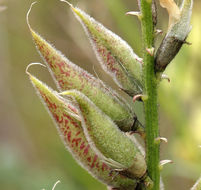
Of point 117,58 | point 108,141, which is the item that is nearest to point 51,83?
point 117,58

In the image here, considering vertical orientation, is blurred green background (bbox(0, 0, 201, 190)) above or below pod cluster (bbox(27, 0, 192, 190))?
below

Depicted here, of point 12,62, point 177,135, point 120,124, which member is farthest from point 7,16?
point 120,124

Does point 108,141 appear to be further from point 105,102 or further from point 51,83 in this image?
point 51,83

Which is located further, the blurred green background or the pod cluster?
the blurred green background

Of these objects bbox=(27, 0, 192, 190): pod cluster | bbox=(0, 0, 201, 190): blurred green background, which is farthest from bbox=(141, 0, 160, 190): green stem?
bbox=(0, 0, 201, 190): blurred green background

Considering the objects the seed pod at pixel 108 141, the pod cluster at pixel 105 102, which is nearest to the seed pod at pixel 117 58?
the pod cluster at pixel 105 102

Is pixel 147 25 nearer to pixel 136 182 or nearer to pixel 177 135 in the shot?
pixel 136 182

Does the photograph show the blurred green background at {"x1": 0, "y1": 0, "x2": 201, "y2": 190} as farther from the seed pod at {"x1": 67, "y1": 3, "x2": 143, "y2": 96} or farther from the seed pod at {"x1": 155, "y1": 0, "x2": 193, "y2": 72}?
the seed pod at {"x1": 155, "y1": 0, "x2": 193, "y2": 72}
